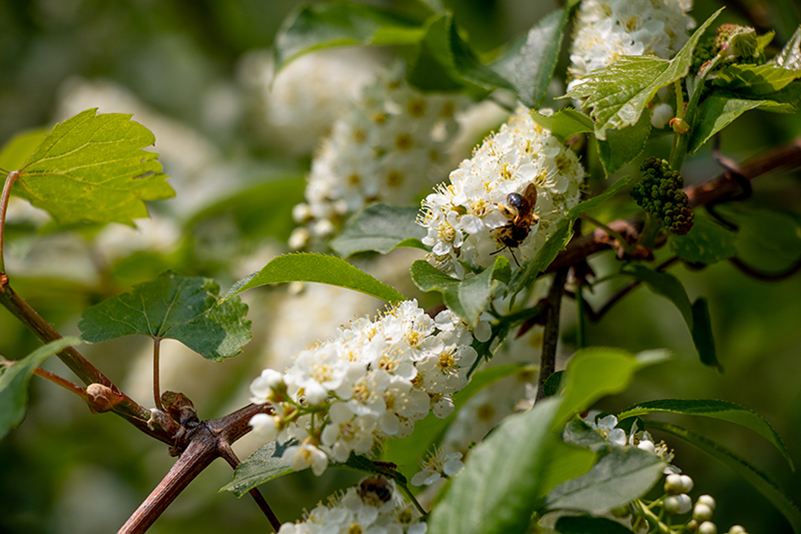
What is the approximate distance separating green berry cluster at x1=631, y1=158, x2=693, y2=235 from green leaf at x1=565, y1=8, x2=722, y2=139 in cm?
9

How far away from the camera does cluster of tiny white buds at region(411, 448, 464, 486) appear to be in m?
0.82

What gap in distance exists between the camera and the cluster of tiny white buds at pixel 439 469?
32.1 inches

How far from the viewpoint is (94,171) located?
1.00 metres

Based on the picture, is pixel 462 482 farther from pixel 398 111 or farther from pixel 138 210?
pixel 398 111

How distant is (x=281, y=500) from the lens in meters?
2.32

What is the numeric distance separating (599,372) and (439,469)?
1.25ft

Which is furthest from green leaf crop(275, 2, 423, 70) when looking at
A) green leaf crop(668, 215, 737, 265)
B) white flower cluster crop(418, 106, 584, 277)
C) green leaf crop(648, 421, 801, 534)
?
green leaf crop(648, 421, 801, 534)

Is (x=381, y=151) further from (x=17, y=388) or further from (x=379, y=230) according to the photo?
(x=17, y=388)

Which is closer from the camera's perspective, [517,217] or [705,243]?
[517,217]

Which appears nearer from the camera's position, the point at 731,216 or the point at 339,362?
the point at 339,362

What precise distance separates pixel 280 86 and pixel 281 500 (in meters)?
1.48

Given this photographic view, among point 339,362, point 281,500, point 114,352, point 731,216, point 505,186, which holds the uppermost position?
point 505,186

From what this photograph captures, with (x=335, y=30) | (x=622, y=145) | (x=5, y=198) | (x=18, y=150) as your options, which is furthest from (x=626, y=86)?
(x=18, y=150)

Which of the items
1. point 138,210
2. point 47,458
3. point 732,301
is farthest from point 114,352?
point 732,301
